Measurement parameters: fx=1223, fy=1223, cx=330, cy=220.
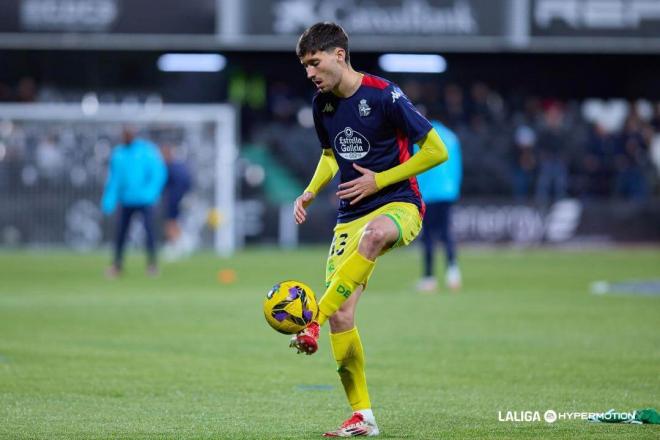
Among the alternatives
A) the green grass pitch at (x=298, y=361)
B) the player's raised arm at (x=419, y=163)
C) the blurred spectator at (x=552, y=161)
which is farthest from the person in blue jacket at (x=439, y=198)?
the blurred spectator at (x=552, y=161)

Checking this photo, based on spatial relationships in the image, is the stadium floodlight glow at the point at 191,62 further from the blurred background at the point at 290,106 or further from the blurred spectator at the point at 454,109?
the blurred spectator at the point at 454,109

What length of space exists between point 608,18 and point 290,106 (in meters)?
9.64

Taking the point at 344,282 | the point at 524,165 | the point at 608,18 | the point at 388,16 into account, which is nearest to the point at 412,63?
the point at 524,165

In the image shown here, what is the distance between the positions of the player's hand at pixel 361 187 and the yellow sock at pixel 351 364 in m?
0.80

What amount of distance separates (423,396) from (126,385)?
233 cm

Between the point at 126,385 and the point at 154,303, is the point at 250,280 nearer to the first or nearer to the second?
the point at 154,303

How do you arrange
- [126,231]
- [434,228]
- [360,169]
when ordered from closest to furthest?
[360,169]
[434,228]
[126,231]

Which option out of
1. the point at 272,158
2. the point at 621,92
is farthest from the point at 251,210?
the point at 621,92

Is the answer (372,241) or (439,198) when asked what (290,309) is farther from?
(439,198)

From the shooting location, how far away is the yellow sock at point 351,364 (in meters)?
7.32

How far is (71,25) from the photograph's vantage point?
27.8m

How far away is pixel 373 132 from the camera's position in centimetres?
742

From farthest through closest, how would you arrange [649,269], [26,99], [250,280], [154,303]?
[26,99] → [649,269] → [250,280] → [154,303]

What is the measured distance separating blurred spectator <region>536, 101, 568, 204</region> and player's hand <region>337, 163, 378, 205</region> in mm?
25738
